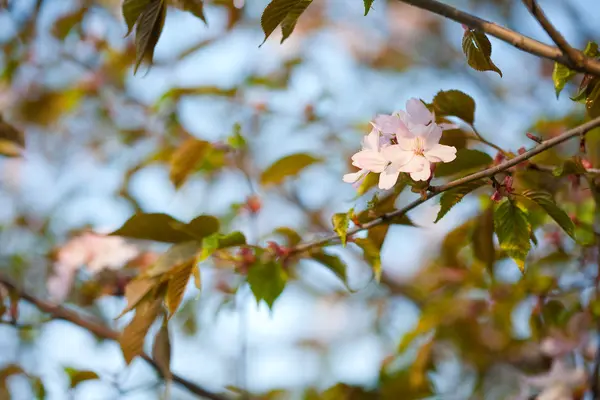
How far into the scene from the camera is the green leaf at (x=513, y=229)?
62 centimetres

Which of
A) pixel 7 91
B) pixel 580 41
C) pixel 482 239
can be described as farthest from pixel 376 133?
pixel 7 91

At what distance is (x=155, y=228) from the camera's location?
77 centimetres

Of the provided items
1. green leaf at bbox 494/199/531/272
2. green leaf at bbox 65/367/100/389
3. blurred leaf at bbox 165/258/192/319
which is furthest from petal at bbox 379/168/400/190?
green leaf at bbox 65/367/100/389

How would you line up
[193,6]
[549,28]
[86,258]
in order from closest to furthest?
[549,28] → [193,6] → [86,258]

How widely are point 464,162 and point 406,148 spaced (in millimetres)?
164

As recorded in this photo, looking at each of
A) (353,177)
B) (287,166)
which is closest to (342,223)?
(353,177)

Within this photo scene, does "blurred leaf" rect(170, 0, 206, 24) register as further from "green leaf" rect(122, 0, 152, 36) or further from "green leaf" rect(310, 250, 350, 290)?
"green leaf" rect(310, 250, 350, 290)

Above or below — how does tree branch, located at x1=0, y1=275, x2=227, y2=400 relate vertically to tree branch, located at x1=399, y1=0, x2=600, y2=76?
below

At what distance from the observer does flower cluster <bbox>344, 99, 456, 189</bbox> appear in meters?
0.59

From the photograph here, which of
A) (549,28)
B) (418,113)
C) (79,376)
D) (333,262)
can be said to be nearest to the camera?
(549,28)

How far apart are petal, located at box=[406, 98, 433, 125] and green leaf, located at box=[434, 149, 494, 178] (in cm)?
11

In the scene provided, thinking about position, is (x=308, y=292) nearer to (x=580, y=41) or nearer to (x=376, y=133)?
(x=580, y=41)

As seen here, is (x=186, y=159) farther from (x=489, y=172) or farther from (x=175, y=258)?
(x=489, y=172)

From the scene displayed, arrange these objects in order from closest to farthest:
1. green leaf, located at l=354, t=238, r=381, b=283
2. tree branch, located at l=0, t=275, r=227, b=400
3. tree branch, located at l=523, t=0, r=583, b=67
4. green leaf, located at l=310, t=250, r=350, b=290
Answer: tree branch, located at l=523, t=0, r=583, b=67
green leaf, located at l=354, t=238, r=381, b=283
green leaf, located at l=310, t=250, r=350, b=290
tree branch, located at l=0, t=275, r=227, b=400
